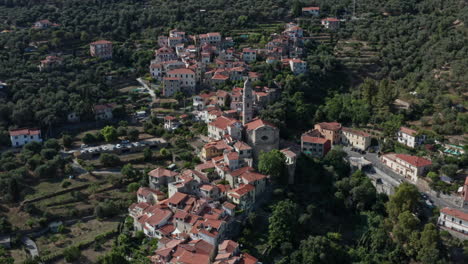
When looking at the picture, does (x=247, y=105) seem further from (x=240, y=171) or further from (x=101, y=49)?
(x=101, y=49)

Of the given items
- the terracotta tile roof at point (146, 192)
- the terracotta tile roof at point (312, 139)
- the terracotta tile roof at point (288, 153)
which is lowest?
the terracotta tile roof at point (146, 192)

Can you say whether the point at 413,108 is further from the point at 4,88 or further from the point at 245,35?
the point at 4,88

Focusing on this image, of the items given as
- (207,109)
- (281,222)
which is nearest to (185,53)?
(207,109)

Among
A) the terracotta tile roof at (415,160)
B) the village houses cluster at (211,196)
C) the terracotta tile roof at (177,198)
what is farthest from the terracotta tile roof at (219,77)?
the terracotta tile roof at (177,198)

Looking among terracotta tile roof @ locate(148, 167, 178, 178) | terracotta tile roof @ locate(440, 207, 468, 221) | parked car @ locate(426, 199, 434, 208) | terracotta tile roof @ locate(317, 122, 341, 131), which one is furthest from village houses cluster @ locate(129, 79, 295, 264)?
terracotta tile roof @ locate(440, 207, 468, 221)

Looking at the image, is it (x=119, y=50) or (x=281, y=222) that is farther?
(x=119, y=50)

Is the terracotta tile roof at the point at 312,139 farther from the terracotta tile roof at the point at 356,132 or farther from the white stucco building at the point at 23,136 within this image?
the white stucco building at the point at 23,136

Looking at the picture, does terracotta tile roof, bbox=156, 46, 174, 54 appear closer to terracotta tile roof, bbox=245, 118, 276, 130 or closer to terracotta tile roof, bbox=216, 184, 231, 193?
terracotta tile roof, bbox=245, 118, 276, 130
